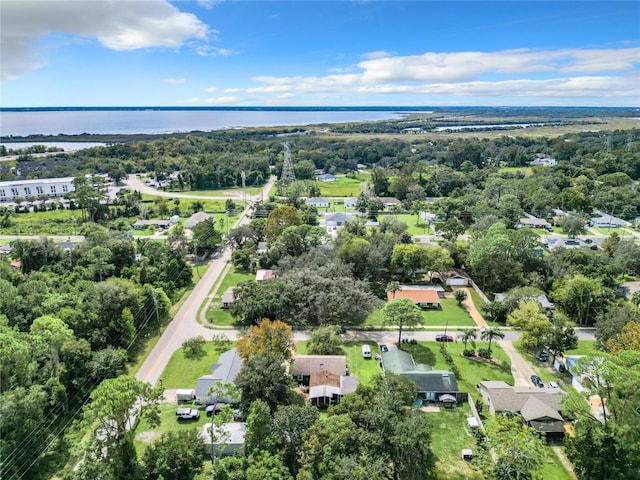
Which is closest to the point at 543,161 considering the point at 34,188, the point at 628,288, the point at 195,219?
the point at 628,288

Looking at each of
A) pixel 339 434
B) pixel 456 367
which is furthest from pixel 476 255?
pixel 339 434

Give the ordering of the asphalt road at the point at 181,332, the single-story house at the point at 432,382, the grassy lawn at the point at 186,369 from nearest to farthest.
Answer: the single-story house at the point at 432,382
the grassy lawn at the point at 186,369
the asphalt road at the point at 181,332

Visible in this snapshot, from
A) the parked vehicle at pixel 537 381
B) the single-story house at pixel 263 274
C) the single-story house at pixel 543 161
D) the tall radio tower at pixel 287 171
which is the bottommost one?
the parked vehicle at pixel 537 381

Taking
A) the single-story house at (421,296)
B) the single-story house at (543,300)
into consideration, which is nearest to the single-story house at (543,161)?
the single-story house at (543,300)

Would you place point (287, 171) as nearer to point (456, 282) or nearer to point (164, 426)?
point (456, 282)

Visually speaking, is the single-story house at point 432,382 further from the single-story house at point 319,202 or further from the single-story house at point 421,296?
the single-story house at point 319,202

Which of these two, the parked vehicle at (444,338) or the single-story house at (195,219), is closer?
the parked vehicle at (444,338)
